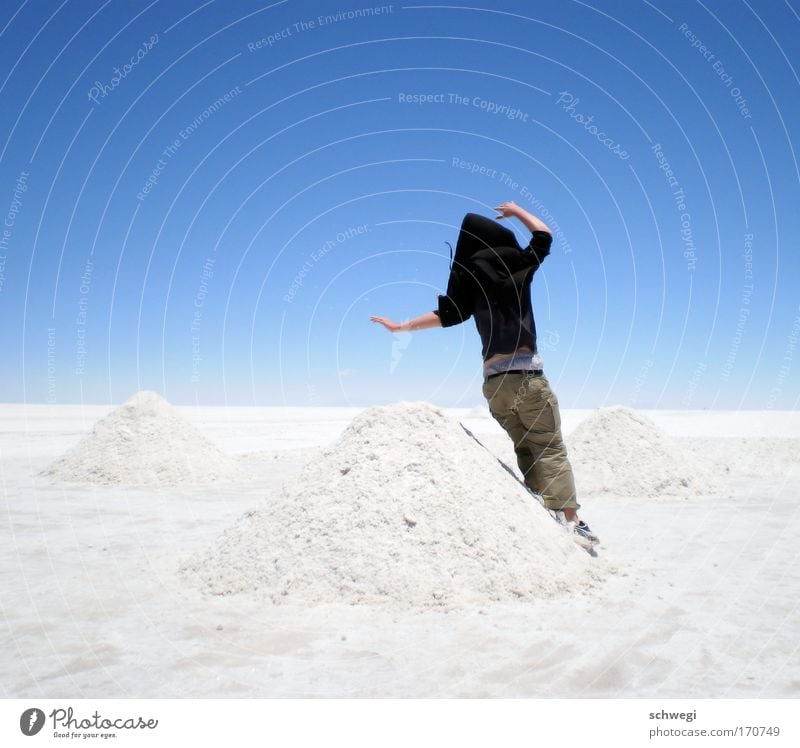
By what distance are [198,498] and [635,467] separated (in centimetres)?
715

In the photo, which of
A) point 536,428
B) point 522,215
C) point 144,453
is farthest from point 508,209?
point 144,453

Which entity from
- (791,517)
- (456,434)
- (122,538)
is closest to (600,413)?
(791,517)

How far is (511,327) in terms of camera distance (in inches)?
212

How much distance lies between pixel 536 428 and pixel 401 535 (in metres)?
1.66

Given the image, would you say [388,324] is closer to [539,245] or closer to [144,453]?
[539,245]

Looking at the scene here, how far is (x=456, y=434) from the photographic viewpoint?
5.66m

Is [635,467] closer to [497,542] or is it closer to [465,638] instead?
[497,542]

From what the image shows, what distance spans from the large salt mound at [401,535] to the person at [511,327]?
360mm

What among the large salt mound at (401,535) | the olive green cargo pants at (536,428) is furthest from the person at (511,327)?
the large salt mound at (401,535)

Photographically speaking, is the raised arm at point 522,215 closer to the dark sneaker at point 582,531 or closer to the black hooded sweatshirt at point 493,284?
the black hooded sweatshirt at point 493,284

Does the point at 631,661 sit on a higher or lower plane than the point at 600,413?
lower

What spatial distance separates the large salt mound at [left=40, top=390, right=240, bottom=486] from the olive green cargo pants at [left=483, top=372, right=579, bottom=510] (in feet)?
25.5

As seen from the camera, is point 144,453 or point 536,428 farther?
point 144,453

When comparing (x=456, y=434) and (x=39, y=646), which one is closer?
(x=39, y=646)
